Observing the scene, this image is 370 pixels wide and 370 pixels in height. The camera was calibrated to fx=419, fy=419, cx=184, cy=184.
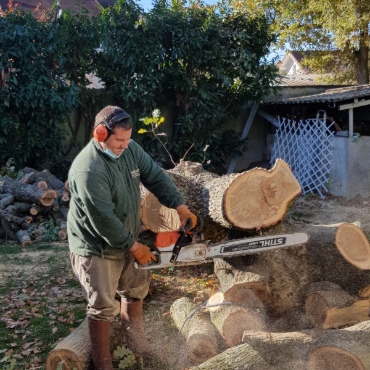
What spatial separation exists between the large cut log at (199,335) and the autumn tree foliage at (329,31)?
11544 millimetres

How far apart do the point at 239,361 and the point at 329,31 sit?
45.0ft

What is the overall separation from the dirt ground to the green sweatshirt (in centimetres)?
98

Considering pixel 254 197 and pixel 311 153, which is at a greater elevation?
pixel 311 153

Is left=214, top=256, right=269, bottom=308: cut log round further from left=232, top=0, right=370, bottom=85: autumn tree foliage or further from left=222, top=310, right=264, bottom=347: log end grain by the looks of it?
left=232, top=0, right=370, bottom=85: autumn tree foliage

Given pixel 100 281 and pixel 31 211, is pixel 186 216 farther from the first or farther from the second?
pixel 31 211

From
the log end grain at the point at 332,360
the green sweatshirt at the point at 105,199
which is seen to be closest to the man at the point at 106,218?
the green sweatshirt at the point at 105,199

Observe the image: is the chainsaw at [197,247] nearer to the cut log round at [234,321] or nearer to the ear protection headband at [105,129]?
the cut log round at [234,321]

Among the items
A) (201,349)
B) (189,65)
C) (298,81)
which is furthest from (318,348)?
(298,81)

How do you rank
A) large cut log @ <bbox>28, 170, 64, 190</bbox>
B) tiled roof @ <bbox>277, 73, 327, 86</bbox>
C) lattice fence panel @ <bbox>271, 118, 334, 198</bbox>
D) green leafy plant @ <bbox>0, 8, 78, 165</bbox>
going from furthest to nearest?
1. tiled roof @ <bbox>277, 73, 327, 86</bbox>
2. lattice fence panel @ <bbox>271, 118, 334, 198</bbox>
3. green leafy plant @ <bbox>0, 8, 78, 165</bbox>
4. large cut log @ <bbox>28, 170, 64, 190</bbox>

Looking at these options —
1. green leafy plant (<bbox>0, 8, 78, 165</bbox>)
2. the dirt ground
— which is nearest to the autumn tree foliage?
green leafy plant (<bbox>0, 8, 78, 165</bbox>)

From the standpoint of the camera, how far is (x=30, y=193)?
6.14 metres

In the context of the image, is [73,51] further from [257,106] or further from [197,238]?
[197,238]

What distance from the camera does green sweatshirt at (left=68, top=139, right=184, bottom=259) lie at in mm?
2414

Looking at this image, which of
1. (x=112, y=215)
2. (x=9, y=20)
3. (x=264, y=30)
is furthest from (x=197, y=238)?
(x=264, y=30)
